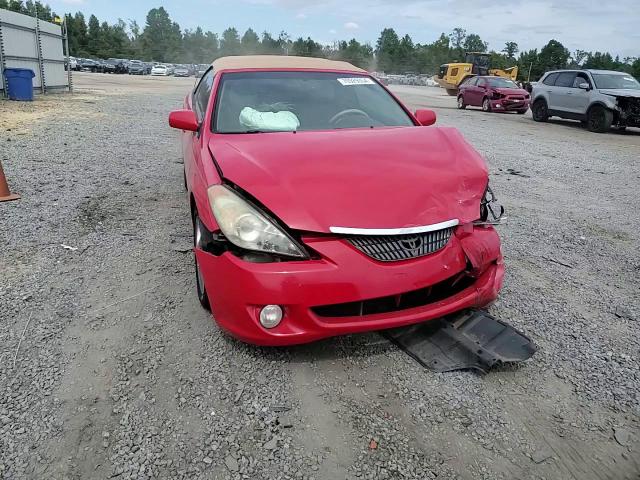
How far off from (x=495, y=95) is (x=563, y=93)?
4.12 m

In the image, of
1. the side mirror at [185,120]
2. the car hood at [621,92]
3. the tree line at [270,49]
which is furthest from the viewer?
the tree line at [270,49]

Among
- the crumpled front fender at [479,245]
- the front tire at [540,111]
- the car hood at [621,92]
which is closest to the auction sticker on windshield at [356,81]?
the crumpled front fender at [479,245]

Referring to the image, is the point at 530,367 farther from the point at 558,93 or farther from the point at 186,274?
the point at 558,93

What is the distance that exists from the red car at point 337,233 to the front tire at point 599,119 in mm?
11906

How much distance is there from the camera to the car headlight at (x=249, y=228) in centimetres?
222

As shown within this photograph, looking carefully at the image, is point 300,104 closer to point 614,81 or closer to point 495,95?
point 614,81

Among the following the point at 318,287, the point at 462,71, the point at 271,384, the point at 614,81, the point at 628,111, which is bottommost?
the point at 271,384

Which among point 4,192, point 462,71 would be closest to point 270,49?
point 462,71

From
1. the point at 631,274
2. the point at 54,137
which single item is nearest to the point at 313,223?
the point at 631,274

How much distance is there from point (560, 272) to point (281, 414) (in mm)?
2539

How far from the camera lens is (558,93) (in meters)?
14.3

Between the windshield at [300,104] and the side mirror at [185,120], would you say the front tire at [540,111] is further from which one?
the side mirror at [185,120]

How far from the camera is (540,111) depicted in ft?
50.7

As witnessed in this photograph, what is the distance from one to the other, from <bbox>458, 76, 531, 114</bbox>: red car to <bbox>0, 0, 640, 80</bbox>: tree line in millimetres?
50299
